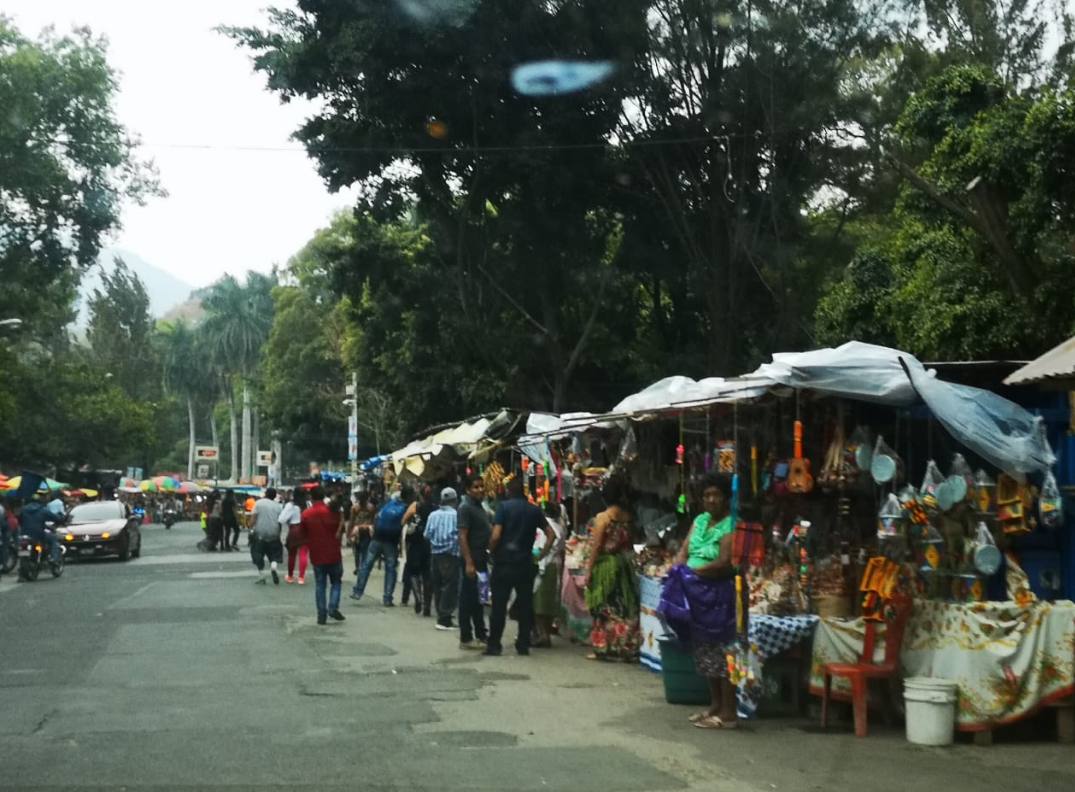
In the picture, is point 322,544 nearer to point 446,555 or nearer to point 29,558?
point 446,555

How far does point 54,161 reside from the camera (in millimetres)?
42812

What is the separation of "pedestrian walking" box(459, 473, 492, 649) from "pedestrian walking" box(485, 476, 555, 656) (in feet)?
1.57

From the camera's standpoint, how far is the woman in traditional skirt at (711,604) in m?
10.1

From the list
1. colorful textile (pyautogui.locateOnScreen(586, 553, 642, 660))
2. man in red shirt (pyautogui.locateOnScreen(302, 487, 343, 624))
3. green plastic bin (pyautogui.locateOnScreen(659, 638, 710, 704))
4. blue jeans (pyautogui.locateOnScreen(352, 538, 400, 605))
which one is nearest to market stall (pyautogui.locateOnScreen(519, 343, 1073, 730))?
green plastic bin (pyautogui.locateOnScreen(659, 638, 710, 704))

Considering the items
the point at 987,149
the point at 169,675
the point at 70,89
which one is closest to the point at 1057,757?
the point at 169,675

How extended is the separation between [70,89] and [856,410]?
3746 centimetres

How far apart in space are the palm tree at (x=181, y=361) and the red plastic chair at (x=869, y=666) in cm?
9635

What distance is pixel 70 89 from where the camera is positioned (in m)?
43.5

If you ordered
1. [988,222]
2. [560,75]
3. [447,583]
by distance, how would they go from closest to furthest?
1. [447,583]
2. [988,222]
3. [560,75]

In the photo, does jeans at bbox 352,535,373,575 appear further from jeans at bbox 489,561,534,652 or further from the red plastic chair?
the red plastic chair

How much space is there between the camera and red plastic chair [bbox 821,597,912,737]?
9.92 meters

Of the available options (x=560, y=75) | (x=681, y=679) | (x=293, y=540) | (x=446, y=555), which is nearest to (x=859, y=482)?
(x=681, y=679)

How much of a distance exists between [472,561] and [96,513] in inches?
993

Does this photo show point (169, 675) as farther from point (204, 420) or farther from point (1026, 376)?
point (204, 420)
